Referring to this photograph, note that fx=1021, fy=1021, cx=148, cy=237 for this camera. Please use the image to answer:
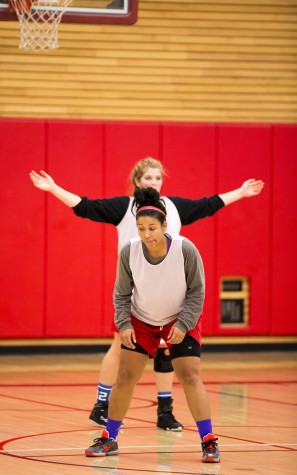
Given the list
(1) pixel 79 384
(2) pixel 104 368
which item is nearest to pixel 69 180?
(1) pixel 79 384

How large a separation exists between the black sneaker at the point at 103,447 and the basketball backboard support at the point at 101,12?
5091 millimetres

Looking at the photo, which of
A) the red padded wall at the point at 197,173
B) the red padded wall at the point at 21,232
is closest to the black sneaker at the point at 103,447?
the red padded wall at the point at 21,232

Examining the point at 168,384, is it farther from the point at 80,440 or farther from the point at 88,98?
the point at 88,98

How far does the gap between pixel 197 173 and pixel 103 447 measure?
21.6 ft

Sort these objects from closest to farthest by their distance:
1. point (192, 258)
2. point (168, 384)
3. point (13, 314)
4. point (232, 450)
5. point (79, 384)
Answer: point (192, 258) < point (232, 450) < point (168, 384) < point (79, 384) < point (13, 314)

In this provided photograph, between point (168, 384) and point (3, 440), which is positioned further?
point (168, 384)

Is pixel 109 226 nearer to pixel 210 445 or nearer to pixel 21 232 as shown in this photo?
pixel 21 232

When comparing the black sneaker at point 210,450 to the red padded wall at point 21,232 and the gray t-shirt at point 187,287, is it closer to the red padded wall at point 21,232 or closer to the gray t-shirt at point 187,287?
the gray t-shirt at point 187,287

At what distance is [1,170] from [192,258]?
20.3ft

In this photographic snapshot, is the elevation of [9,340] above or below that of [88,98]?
below

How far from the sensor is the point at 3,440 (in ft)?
21.1

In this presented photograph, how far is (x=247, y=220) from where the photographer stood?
40.4 feet

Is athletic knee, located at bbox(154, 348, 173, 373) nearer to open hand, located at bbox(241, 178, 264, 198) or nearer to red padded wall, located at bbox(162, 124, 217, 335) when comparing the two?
open hand, located at bbox(241, 178, 264, 198)

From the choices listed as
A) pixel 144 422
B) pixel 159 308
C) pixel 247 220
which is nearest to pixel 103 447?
pixel 159 308
